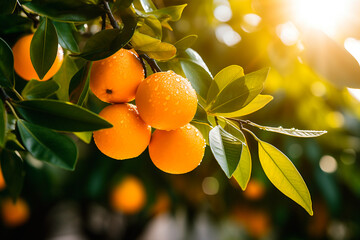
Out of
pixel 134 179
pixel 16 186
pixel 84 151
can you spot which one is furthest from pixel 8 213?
pixel 16 186

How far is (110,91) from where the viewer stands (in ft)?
1.65

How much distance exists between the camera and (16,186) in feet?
2.16

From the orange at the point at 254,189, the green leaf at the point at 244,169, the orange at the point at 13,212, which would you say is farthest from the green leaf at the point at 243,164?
the orange at the point at 13,212

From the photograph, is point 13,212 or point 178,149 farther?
point 13,212

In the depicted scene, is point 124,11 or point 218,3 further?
point 218,3

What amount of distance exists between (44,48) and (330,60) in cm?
48

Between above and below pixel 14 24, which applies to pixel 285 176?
below

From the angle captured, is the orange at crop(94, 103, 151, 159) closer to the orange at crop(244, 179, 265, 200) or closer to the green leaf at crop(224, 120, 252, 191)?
the green leaf at crop(224, 120, 252, 191)

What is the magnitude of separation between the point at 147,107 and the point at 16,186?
344 mm

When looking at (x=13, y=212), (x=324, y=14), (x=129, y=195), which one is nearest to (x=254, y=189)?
(x=129, y=195)

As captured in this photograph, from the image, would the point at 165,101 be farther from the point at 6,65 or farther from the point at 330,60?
A: the point at 330,60

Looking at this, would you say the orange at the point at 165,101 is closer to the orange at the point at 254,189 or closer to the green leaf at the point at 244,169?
the green leaf at the point at 244,169

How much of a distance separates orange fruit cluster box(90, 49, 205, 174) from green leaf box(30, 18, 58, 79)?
2.4 inches

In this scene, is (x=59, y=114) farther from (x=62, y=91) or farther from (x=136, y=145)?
(x=62, y=91)
